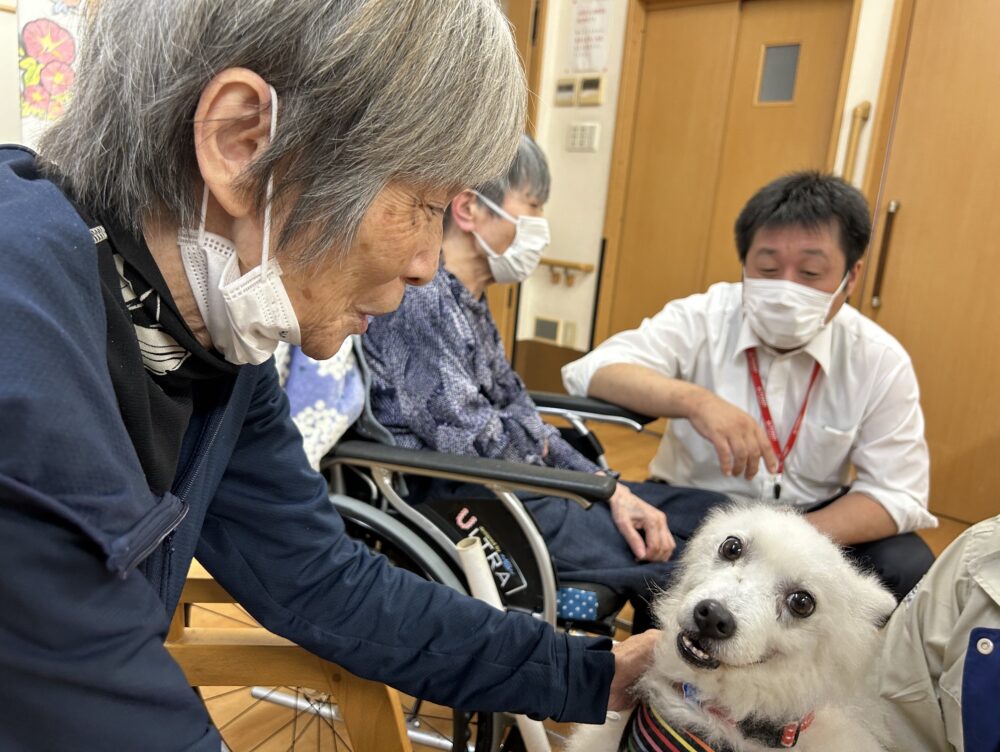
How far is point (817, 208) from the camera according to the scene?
5.12 ft

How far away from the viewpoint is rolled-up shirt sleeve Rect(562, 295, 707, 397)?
1.81 meters

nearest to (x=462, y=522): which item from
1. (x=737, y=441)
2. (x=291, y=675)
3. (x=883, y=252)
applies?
(x=291, y=675)

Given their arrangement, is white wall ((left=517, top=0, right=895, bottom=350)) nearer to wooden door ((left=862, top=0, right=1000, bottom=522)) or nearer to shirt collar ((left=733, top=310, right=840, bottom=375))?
wooden door ((left=862, top=0, right=1000, bottom=522))

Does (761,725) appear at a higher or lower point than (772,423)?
lower

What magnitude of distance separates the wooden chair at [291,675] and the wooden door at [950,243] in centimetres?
298

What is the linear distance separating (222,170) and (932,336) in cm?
322

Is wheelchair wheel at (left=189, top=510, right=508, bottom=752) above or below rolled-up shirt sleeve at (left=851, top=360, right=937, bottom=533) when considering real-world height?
below

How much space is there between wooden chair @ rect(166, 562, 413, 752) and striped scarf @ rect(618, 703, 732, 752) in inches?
11.1

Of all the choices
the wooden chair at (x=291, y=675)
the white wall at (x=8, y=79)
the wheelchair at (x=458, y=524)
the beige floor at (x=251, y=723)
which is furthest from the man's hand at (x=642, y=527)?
the white wall at (x=8, y=79)

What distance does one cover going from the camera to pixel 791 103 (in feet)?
11.2

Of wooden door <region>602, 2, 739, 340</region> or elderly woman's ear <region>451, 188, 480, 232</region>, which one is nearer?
elderly woman's ear <region>451, 188, 480, 232</region>

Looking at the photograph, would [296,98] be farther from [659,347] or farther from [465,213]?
[659,347]

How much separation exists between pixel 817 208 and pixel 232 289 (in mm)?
1319

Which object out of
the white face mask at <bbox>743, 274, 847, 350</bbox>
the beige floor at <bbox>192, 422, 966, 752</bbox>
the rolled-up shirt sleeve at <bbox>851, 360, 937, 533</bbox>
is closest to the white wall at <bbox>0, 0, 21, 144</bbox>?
the beige floor at <bbox>192, 422, 966, 752</bbox>
